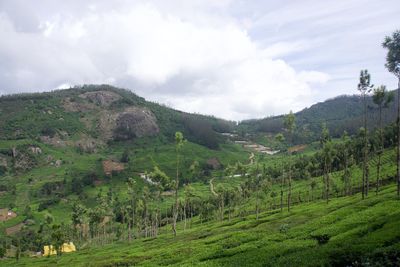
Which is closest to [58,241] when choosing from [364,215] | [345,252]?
[364,215]

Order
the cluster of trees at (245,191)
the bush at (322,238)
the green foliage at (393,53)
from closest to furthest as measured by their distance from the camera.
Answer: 1. the bush at (322,238)
2. the green foliage at (393,53)
3. the cluster of trees at (245,191)

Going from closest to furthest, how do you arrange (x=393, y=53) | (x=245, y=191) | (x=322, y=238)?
(x=322, y=238)
(x=393, y=53)
(x=245, y=191)

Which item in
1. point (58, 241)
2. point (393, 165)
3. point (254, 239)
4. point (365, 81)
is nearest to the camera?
point (254, 239)

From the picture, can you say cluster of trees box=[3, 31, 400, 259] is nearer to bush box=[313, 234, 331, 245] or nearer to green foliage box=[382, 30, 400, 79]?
green foliage box=[382, 30, 400, 79]

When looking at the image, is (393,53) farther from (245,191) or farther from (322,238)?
(245,191)

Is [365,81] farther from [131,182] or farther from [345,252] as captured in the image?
[131,182]

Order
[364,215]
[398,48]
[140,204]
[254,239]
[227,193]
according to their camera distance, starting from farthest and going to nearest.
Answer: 1. [227,193]
2. [140,204]
3. [398,48]
4. [254,239]
5. [364,215]

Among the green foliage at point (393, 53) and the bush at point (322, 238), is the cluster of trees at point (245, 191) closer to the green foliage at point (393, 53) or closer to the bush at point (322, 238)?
the green foliage at point (393, 53)

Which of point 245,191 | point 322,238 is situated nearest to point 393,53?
point 322,238

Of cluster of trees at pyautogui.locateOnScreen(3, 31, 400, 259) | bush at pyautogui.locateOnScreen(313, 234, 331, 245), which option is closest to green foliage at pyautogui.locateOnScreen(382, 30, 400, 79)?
cluster of trees at pyautogui.locateOnScreen(3, 31, 400, 259)

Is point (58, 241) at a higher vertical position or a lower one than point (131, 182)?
lower

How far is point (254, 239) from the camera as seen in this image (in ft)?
160

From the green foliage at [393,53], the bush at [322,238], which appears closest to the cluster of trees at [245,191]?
the green foliage at [393,53]

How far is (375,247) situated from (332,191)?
124m
